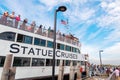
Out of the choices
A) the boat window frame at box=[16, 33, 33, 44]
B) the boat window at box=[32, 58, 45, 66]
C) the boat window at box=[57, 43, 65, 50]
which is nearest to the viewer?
the boat window frame at box=[16, 33, 33, 44]

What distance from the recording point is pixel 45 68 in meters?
15.2

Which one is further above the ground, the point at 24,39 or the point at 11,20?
the point at 11,20

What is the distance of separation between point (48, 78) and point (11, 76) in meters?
9.86

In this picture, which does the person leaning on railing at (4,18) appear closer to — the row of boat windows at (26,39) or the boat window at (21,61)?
the row of boat windows at (26,39)

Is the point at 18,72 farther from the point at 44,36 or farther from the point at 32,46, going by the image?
the point at 44,36

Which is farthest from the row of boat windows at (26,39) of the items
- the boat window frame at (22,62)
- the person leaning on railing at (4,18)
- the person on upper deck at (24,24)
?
the boat window frame at (22,62)

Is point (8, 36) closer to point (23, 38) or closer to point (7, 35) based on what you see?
point (7, 35)

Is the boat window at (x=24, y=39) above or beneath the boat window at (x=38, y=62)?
above

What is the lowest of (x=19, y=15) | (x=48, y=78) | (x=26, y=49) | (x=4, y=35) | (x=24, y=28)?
(x=48, y=78)

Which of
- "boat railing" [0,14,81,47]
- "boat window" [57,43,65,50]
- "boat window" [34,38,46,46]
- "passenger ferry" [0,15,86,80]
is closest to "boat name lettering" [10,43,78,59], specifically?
"passenger ferry" [0,15,86,80]

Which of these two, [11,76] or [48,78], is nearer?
[11,76]

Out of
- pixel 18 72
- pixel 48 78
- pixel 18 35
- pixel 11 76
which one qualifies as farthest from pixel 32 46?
pixel 11 76

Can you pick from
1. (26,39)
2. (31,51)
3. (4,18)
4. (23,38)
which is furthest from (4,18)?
(31,51)

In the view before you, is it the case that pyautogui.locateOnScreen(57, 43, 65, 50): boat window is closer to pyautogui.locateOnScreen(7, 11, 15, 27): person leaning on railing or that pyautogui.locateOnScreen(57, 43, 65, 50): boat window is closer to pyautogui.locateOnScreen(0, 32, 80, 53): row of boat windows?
pyautogui.locateOnScreen(0, 32, 80, 53): row of boat windows
